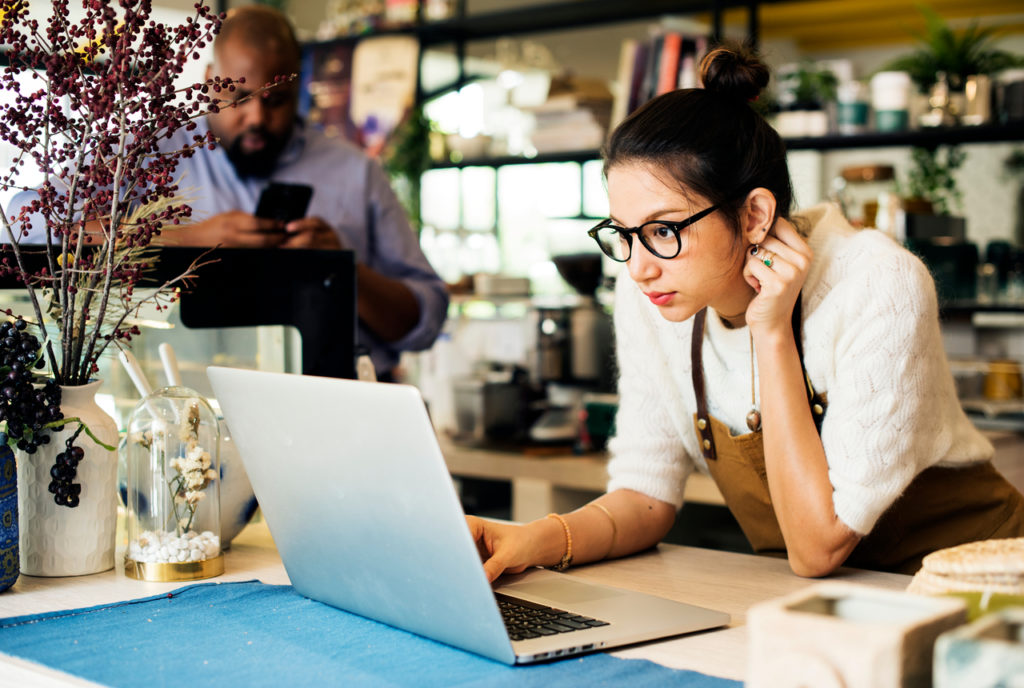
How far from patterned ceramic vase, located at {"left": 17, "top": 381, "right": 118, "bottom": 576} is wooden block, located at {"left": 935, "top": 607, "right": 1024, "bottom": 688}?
1.00 meters

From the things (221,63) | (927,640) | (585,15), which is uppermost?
(585,15)

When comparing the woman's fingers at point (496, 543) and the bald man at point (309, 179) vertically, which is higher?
the bald man at point (309, 179)

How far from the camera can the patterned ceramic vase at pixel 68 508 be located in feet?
4.21

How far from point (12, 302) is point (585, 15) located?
282 centimetres

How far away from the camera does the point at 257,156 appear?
8.00 ft

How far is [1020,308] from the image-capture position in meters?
3.21

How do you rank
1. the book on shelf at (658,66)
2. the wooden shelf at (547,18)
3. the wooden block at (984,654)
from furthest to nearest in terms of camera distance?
1. the wooden shelf at (547,18)
2. the book on shelf at (658,66)
3. the wooden block at (984,654)

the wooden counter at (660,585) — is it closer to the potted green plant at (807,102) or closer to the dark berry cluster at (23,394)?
the dark berry cluster at (23,394)

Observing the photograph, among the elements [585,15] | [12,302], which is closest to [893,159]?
[585,15]

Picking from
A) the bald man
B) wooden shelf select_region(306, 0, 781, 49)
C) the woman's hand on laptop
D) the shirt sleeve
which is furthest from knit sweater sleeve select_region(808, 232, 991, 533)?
wooden shelf select_region(306, 0, 781, 49)

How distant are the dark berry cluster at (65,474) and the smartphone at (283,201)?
0.73 metres

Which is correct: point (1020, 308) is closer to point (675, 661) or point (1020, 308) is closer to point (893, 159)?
point (675, 661)

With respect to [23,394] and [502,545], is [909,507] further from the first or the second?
[23,394]

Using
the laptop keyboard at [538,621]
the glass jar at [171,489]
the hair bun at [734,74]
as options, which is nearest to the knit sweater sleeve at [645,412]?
the hair bun at [734,74]
